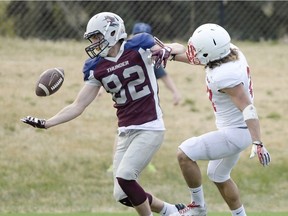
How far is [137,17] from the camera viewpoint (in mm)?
17766

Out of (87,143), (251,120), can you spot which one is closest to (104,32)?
(251,120)

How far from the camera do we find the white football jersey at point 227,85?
27.6ft

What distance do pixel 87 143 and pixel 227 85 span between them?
256 inches

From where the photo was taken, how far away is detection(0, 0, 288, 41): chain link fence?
17047 mm

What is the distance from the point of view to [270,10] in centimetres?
1880

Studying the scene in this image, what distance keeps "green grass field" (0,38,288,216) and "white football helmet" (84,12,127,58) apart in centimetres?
314

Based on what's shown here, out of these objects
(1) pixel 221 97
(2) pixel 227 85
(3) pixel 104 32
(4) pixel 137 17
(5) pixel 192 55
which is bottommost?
(4) pixel 137 17

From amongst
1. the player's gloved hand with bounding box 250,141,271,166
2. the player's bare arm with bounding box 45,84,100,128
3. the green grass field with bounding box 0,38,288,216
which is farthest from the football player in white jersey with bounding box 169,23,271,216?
the green grass field with bounding box 0,38,288,216

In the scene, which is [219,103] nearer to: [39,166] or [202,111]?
[39,166]

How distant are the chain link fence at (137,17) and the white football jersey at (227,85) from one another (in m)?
8.11

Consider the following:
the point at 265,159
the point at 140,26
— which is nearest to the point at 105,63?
the point at 265,159

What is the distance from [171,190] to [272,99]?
12.9 feet

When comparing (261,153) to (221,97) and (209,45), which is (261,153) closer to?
(221,97)

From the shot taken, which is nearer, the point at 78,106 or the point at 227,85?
the point at 227,85
